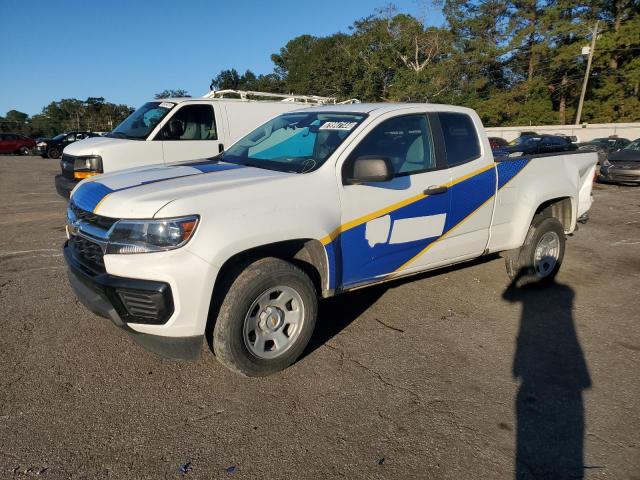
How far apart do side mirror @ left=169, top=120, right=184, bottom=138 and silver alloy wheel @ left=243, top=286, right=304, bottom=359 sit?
571 cm

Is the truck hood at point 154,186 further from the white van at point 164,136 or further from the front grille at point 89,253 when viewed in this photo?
the white van at point 164,136

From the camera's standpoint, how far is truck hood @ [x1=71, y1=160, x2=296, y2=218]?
9.48 feet

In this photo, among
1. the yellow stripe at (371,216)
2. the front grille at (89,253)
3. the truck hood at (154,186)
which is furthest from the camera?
the yellow stripe at (371,216)

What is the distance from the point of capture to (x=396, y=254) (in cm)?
384

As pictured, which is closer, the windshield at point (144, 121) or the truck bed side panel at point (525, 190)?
the truck bed side panel at point (525, 190)

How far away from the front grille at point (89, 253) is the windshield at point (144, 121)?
5.02 m

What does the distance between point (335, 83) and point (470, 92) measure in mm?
15478

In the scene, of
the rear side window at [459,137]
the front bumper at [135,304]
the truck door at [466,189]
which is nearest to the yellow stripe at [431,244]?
the truck door at [466,189]

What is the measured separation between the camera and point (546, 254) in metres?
5.30

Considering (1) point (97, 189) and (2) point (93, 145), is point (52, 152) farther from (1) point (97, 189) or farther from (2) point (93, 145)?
(1) point (97, 189)

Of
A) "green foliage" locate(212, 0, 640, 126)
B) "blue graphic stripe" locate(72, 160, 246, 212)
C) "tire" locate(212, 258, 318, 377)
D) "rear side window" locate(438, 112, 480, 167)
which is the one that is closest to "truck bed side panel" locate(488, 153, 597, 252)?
"rear side window" locate(438, 112, 480, 167)

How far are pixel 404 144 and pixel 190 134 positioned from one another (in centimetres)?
534

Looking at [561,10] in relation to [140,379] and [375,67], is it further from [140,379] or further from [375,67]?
[140,379]

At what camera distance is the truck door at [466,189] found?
4.22 meters
